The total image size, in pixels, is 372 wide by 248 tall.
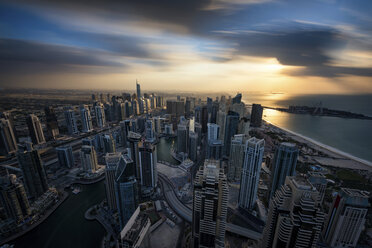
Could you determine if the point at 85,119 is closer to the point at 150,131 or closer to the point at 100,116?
the point at 100,116

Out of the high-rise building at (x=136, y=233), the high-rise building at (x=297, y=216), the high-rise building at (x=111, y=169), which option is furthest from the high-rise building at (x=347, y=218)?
the high-rise building at (x=111, y=169)

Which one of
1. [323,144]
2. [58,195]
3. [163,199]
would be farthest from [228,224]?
[323,144]

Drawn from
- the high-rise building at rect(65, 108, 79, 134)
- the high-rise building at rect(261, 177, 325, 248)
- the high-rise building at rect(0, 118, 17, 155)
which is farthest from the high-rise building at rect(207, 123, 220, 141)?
the high-rise building at rect(0, 118, 17, 155)

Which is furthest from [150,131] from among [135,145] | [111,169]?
[111,169]

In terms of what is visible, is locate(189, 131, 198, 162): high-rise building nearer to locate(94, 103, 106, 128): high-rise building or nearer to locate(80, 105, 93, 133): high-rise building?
locate(80, 105, 93, 133): high-rise building

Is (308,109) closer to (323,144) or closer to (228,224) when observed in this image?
(323,144)
